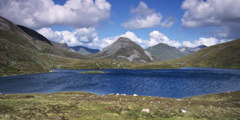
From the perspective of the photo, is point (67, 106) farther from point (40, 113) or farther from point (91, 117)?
point (91, 117)

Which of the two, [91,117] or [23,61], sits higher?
[23,61]

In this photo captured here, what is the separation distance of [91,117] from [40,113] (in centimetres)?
739

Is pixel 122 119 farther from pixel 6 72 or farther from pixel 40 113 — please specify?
pixel 6 72

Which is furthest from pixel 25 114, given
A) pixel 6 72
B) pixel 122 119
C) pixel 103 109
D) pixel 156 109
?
pixel 6 72

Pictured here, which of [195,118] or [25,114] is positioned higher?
[25,114]

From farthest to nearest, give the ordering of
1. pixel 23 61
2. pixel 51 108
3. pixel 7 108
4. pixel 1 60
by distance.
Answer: pixel 23 61 → pixel 1 60 → pixel 51 108 → pixel 7 108

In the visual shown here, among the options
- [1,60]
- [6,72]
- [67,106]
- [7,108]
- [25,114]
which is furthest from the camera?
[1,60]

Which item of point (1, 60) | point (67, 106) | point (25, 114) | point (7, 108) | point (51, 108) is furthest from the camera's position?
point (1, 60)

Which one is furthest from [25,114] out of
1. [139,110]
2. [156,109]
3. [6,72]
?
[6,72]

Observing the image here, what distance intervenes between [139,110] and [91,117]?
28.0 ft

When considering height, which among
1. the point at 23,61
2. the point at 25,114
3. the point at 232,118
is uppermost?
the point at 23,61

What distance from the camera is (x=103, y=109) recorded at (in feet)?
93.2

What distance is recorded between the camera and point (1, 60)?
456 ft

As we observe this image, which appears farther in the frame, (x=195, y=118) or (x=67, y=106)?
(x=67, y=106)
